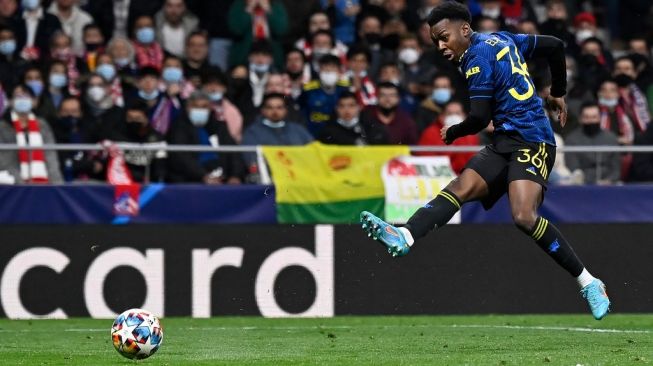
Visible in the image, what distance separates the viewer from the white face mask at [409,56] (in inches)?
725

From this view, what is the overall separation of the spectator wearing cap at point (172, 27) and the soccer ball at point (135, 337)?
9.33 m

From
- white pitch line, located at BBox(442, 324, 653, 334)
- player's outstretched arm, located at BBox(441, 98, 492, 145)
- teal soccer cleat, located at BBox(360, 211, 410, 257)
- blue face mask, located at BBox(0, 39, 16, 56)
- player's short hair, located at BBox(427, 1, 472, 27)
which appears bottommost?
white pitch line, located at BBox(442, 324, 653, 334)

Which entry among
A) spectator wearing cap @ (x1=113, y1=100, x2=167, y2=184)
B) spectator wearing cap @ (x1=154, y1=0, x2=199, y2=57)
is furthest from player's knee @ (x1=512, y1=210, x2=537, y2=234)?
spectator wearing cap @ (x1=154, y1=0, x2=199, y2=57)

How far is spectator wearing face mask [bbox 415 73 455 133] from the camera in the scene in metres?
17.3

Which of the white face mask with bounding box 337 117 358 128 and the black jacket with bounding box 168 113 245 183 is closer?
the black jacket with bounding box 168 113 245 183

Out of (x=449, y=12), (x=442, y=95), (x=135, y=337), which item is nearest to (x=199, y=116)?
(x=442, y=95)

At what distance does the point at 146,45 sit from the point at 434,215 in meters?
8.51

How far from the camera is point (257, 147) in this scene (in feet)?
50.0

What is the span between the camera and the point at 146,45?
1808cm

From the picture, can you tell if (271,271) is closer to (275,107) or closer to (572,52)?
(275,107)

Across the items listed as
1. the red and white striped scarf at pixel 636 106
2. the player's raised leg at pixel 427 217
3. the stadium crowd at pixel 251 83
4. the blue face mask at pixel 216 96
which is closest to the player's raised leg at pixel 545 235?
the player's raised leg at pixel 427 217

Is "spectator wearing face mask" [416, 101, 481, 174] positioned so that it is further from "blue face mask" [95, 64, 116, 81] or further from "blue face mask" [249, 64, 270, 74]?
"blue face mask" [95, 64, 116, 81]

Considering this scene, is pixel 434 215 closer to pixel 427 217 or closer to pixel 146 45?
pixel 427 217

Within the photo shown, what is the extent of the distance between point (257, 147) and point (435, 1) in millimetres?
5045
